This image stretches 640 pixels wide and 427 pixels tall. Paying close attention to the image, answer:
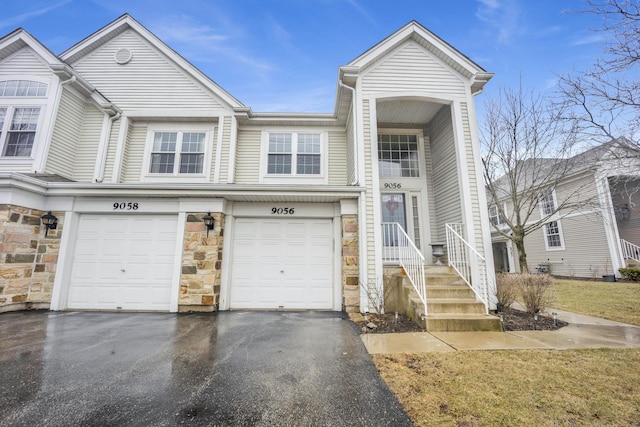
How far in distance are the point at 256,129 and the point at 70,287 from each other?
21.6ft

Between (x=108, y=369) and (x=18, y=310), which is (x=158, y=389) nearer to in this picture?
(x=108, y=369)

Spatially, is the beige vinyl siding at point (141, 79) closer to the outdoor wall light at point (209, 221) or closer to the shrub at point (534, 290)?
the outdoor wall light at point (209, 221)

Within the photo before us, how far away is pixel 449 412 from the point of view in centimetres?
217

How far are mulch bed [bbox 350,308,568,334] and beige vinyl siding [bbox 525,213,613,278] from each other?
10.1 meters

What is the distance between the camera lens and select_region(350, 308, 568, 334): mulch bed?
473 centimetres

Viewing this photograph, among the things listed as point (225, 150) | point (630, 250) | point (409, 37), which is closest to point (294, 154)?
point (225, 150)

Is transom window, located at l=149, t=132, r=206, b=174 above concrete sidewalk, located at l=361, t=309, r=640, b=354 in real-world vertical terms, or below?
above

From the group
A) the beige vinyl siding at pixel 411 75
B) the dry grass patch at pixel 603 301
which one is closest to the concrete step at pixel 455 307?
the dry grass patch at pixel 603 301

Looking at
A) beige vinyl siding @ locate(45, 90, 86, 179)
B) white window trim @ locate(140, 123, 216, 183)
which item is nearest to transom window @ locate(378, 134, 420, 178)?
white window trim @ locate(140, 123, 216, 183)

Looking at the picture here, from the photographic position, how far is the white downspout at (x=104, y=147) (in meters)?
7.68

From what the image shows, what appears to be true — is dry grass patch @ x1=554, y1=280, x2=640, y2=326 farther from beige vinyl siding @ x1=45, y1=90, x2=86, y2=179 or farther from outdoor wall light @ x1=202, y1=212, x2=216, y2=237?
beige vinyl siding @ x1=45, y1=90, x2=86, y2=179

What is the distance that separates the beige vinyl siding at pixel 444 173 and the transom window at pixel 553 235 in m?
10.3

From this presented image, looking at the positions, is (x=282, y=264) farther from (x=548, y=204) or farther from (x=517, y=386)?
(x=548, y=204)

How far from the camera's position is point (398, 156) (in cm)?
870
